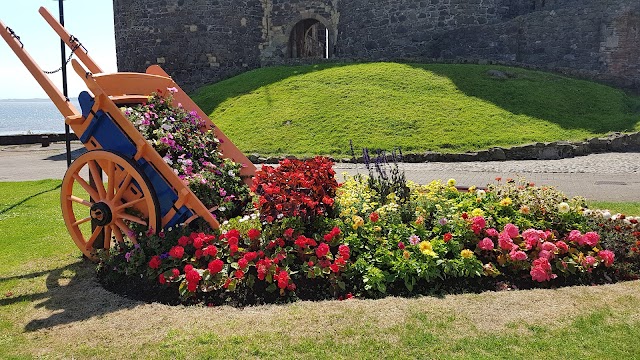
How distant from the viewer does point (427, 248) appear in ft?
15.6

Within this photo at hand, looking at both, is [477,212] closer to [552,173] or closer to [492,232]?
[492,232]

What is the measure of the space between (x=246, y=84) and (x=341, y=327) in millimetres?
18504

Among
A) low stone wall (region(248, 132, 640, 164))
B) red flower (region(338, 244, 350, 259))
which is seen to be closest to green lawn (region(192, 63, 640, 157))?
low stone wall (region(248, 132, 640, 164))

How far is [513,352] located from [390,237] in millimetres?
1772

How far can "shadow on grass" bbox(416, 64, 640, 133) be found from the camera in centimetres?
1577

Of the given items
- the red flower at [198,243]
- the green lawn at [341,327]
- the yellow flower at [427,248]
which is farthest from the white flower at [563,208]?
the red flower at [198,243]

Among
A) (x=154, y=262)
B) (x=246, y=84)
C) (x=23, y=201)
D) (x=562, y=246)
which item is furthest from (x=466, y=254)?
(x=246, y=84)

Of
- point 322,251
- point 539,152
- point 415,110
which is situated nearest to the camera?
point 322,251

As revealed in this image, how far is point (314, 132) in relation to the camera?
52.6 ft

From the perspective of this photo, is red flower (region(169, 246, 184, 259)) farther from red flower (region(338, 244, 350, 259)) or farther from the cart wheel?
red flower (region(338, 244, 350, 259))

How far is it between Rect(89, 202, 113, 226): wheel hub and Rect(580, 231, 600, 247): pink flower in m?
4.47

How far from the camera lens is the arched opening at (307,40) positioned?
2750cm

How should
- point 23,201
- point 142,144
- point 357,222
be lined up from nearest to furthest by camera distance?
point 142,144, point 357,222, point 23,201

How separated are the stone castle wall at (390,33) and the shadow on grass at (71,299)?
18.1 meters
